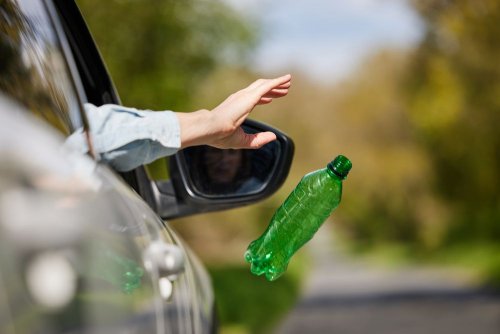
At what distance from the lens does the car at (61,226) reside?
1041 millimetres

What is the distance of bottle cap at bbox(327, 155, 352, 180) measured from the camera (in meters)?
1.96

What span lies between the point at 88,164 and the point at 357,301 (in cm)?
2648

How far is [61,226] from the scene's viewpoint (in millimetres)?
1095

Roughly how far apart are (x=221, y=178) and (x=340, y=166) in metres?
0.70

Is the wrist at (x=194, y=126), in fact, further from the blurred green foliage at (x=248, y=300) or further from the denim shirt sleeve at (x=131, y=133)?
the blurred green foliage at (x=248, y=300)

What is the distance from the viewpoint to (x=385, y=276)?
42.6m

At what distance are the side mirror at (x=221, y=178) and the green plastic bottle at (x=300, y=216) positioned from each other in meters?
0.44

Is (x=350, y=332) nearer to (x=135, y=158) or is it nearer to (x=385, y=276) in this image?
(x=135, y=158)

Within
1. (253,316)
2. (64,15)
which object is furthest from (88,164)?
(253,316)

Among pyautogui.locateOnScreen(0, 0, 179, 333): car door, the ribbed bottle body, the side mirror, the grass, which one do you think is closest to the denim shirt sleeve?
pyautogui.locateOnScreen(0, 0, 179, 333): car door

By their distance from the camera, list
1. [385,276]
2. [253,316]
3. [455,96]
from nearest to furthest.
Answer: [253,316]
[455,96]
[385,276]

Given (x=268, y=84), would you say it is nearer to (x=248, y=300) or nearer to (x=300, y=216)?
(x=300, y=216)

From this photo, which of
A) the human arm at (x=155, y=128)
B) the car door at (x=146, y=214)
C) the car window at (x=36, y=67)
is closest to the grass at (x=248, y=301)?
the car door at (x=146, y=214)

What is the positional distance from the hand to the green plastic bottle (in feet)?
0.46
